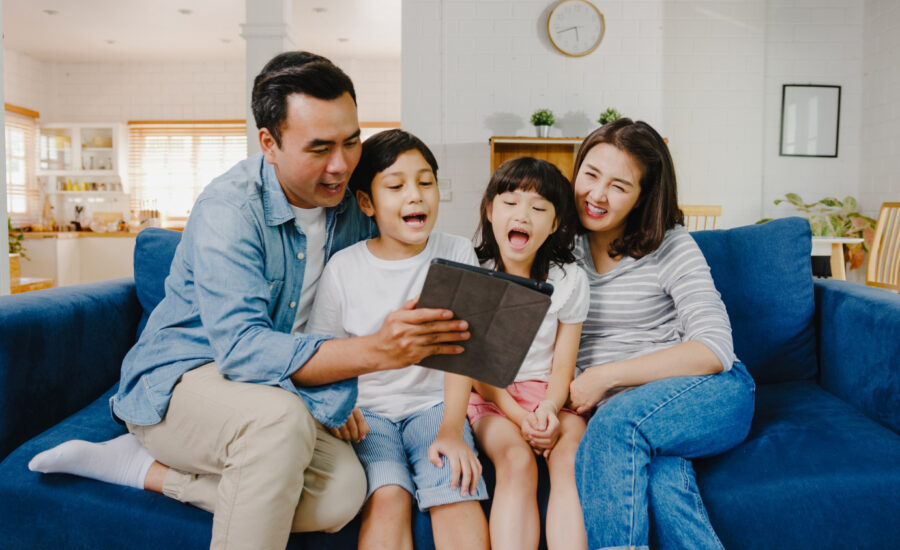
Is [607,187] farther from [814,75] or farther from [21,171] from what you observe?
[21,171]

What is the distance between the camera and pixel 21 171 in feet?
23.8

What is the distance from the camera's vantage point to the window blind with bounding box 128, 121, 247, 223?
7867 mm

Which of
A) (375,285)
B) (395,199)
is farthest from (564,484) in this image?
(395,199)

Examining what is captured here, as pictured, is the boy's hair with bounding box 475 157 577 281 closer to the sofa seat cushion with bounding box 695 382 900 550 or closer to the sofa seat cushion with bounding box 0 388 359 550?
the sofa seat cushion with bounding box 695 382 900 550

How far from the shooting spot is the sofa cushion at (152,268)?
1.68 metres

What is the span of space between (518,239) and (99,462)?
948mm

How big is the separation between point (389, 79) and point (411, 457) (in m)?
7.33

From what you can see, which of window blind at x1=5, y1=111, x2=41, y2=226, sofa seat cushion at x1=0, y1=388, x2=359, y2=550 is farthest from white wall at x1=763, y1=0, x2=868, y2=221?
window blind at x1=5, y1=111, x2=41, y2=226

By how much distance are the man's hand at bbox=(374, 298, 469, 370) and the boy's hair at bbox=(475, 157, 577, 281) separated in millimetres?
496

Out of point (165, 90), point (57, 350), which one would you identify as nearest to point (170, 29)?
point (165, 90)

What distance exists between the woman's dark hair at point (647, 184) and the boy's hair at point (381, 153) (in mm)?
445

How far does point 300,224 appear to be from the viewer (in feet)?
4.27

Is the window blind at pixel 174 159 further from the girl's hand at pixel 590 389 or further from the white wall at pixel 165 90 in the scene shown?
the girl's hand at pixel 590 389

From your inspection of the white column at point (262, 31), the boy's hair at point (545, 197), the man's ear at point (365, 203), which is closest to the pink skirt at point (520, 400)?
the boy's hair at point (545, 197)
